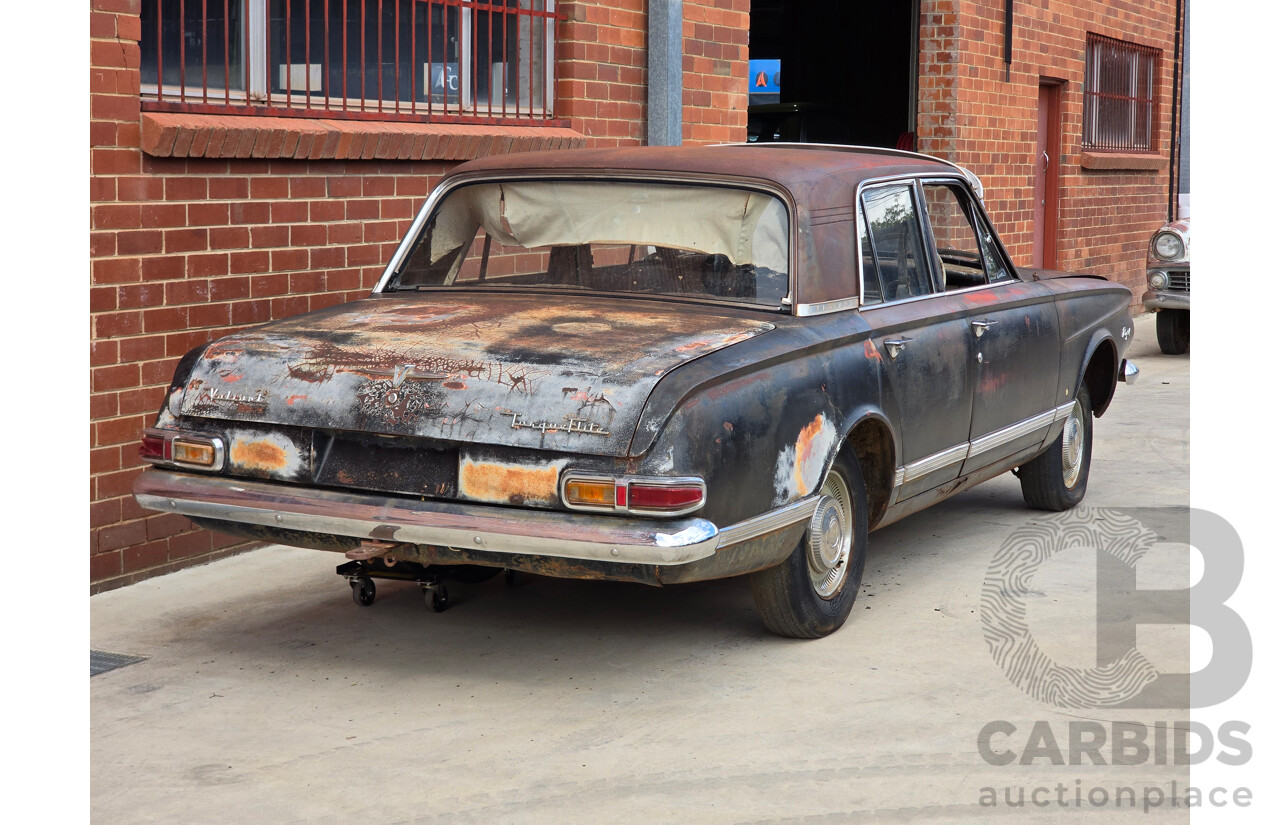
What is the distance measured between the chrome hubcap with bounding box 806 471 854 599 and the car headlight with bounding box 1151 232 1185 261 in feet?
30.1

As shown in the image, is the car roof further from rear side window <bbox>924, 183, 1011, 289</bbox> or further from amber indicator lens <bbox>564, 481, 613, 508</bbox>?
amber indicator lens <bbox>564, 481, 613, 508</bbox>

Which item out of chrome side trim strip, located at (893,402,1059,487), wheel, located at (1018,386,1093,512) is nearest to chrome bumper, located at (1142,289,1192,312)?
wheel, located at (1018,386,1093,512)

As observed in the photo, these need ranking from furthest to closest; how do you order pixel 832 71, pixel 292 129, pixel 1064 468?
pixel 832 71 < pixel 1064 468 < pixel 292 129

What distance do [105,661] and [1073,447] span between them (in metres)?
4.56

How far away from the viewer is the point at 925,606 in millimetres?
5523

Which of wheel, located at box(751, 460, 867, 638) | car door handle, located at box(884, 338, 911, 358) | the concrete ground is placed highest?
car door handle, located at box(884, 338, 911, 358)

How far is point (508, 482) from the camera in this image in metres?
4.26

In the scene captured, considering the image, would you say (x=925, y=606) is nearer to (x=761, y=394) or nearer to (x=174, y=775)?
(x=761, y=394)

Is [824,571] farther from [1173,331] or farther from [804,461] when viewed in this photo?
[1173,331]

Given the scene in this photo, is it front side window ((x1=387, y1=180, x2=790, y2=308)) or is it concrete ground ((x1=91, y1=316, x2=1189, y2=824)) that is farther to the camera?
front side window ((x1=387, y1=180, x2=790, y2=308))

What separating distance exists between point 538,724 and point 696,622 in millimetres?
1154

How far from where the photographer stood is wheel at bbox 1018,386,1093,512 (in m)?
7.00

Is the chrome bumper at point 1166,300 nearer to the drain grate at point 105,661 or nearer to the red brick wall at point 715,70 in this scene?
the red brick wall at point 715,70

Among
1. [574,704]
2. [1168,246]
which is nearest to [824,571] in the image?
[574,704]
